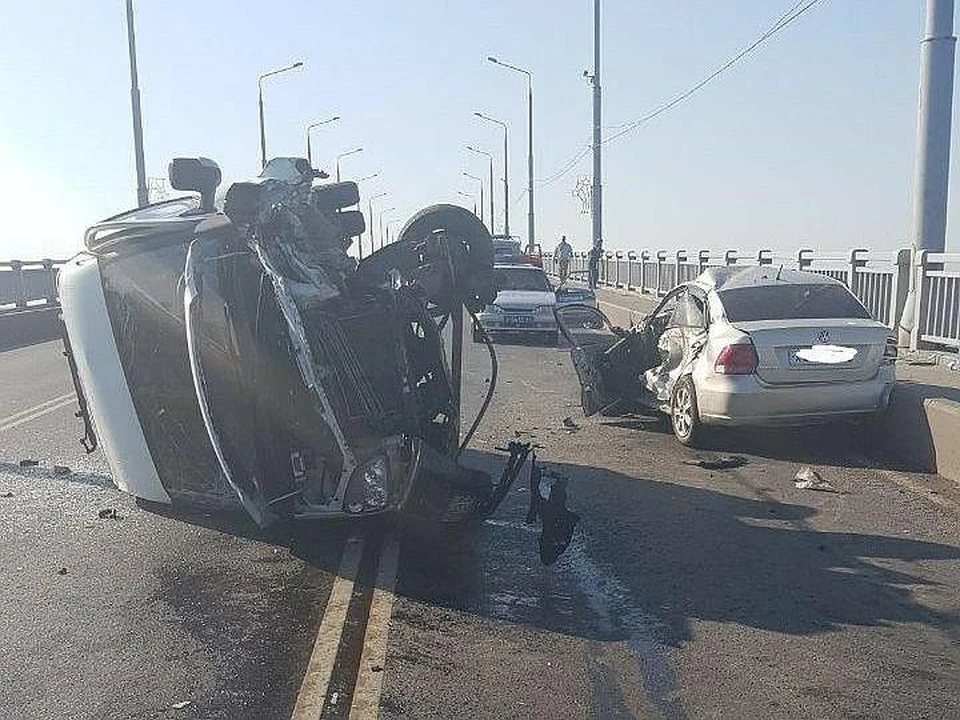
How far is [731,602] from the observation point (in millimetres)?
5352

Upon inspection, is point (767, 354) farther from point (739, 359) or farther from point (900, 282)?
point (900, 282)

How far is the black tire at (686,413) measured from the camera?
9461mm

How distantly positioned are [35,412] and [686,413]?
24.0 ft

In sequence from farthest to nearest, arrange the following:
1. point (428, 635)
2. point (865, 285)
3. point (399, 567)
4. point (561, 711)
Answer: point (865, 285), point (399, 567), point (428, 635), point (561, 711)

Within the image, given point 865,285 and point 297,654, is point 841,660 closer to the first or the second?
point 297,654

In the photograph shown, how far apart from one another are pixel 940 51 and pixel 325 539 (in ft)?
32.1

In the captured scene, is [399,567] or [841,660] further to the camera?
[399,567]

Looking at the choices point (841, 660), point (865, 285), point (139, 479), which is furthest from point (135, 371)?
point (865, 285)

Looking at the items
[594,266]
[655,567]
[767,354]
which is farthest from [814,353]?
[594,266]

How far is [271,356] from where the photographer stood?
6133mm

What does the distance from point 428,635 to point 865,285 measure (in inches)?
459

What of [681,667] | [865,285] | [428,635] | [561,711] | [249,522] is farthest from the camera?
[865,285]

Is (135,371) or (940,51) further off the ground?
(940,51)

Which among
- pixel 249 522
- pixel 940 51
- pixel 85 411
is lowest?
pixel 249 522
